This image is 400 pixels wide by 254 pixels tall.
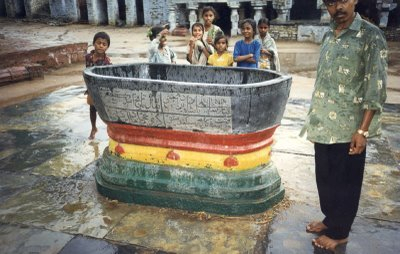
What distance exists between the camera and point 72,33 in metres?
21.7

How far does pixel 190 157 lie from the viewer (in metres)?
2.84

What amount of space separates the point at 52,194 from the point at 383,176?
3.01 meters

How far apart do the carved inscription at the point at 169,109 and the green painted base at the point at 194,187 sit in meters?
0.37

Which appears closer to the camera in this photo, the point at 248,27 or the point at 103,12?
the point at 248,27

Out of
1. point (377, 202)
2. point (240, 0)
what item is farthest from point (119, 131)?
point (240, 0)

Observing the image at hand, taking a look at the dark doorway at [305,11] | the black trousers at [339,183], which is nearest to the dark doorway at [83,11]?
the dark doorway at [305,11]

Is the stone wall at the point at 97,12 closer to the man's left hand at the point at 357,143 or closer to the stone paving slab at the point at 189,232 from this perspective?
the stone paving slab at the point at 189,232

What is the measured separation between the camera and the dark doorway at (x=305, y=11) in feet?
67.3

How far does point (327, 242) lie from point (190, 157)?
44.7 inches

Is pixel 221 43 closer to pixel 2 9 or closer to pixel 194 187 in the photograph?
pixel 194 187

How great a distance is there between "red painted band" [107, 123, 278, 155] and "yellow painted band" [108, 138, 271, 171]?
0.04 metres

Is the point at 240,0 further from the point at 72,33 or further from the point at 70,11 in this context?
the point at 70,11

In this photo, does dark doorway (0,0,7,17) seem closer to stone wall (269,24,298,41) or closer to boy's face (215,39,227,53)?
stone wall (269,24,298,41)

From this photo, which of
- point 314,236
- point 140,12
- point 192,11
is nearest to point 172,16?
point 192,11
